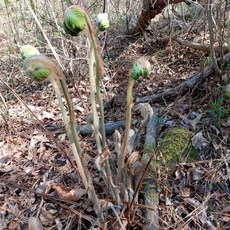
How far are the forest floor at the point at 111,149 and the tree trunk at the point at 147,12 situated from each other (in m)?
1.09

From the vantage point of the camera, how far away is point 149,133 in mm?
2143

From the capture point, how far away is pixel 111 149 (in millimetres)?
2229

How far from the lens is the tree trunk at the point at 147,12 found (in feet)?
12.9

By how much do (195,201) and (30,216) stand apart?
1.07 m

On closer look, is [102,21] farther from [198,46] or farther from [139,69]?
[198,46]

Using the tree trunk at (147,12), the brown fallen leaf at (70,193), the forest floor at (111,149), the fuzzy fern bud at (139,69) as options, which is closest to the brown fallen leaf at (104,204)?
the forest floor at (111,149)

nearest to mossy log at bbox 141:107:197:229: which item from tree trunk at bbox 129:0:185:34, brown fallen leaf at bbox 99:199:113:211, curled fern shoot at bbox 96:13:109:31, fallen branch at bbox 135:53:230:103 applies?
brown fallen leaf at bbox 99:199:113:211

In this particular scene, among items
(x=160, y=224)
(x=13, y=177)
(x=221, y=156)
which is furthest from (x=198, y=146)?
(x=13, y=177)

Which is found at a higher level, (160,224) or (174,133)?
(174,133)

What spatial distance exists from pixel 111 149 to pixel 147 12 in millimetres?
2723

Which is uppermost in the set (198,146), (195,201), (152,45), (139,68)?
(139,68)

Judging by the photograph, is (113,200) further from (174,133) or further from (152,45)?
(152,45)

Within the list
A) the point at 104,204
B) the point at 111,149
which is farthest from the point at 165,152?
the point at 104,204

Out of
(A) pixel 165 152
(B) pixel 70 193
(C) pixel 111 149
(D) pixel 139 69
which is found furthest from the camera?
(C) pixel 111 149
